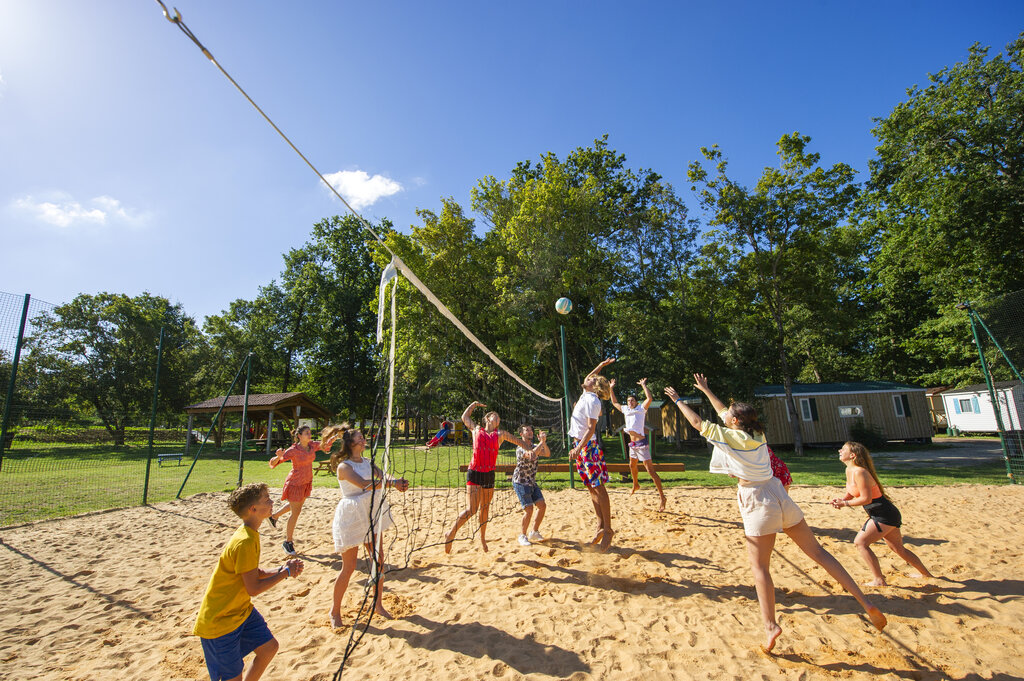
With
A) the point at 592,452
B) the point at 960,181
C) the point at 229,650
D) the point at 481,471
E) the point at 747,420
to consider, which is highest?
the point at 960,181

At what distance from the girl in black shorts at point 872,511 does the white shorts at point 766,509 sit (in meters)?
1.09

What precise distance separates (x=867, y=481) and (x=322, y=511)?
7557 mm

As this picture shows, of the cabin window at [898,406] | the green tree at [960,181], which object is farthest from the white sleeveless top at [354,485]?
the cabin window at [898,406]

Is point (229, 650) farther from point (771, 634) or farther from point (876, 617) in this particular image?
point (876, 617)

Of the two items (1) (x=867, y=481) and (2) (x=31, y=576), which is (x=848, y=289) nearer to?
(1) (x=867, y=481)

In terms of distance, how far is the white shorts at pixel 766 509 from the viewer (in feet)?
9.11

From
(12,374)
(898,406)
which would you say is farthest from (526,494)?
(898,406)

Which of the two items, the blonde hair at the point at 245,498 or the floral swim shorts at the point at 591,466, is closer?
the blonde hair at the point at 245,498

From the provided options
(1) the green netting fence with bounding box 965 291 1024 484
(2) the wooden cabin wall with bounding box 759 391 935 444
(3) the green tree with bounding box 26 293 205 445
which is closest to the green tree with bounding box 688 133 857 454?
(2) the wooden cabin wall with bounding box 759 391 935 444

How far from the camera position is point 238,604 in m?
2.20

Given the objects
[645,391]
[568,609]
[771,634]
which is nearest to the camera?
[771,634]

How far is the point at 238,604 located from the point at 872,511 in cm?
467

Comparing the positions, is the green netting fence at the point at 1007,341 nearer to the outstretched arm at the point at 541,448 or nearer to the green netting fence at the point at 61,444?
the outstretched arm at the point at 541,448

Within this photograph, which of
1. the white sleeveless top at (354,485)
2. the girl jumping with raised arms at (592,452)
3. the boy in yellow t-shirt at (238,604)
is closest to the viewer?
the boy in yellow t-shirt at (238,604)
